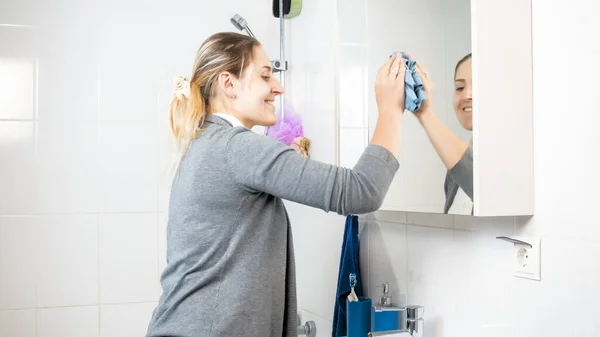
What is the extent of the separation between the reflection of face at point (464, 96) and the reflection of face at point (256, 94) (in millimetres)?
413

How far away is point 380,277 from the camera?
5.41 ft

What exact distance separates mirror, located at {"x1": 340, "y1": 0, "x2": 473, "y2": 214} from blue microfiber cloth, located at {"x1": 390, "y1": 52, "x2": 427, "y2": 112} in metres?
0.03

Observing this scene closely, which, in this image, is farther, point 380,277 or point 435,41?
point 380,277

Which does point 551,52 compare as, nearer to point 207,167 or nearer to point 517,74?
point 517,74

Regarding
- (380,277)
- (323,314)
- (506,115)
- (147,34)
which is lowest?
(323,314)

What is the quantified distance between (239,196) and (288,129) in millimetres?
974

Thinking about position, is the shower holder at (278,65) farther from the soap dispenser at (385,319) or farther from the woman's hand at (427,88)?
the soap dispenser at (385,319)

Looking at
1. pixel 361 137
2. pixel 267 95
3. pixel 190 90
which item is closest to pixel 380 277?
pixel 361 137

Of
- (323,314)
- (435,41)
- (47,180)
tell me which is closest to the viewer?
(435,41)

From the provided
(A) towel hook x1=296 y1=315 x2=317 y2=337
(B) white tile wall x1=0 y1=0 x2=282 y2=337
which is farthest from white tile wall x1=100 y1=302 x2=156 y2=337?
(A) towel hook x1=296 y1=315 x2=317 y2=337

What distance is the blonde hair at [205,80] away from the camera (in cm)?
132

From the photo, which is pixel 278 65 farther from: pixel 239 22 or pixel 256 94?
pixel 256 94

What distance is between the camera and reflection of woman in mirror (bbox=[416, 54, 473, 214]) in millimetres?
1170

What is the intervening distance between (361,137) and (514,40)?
0.54m
